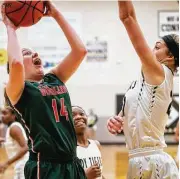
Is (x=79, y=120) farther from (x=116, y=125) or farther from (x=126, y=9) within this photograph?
(x=126, y=9)

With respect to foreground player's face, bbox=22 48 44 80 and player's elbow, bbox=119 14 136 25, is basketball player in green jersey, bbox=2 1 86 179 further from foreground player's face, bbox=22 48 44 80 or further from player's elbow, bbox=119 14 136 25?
player's elbow, bbox=119 14 136 25

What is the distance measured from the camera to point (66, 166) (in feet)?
9.25

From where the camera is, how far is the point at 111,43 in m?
16.1

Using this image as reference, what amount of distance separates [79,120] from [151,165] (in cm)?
117

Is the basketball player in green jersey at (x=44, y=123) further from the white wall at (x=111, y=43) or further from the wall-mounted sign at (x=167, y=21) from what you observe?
the wall-mounted sign at (x=167, y=21)

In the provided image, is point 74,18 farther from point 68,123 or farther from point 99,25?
point 68,123

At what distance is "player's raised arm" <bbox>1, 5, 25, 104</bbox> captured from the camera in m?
2.64

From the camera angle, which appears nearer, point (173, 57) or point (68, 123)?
point (68, 123)

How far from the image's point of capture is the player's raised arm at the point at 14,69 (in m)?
2.64

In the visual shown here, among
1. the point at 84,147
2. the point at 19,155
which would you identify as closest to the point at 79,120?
the point at 84,147

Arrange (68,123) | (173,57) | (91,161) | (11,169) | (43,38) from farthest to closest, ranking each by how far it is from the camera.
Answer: (43,38) < (11,169) < (91,161) < (173,57) < (68,123)

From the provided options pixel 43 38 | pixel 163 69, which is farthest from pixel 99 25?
pixel 163 69

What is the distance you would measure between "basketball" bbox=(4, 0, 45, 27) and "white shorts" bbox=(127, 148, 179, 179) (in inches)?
45.2

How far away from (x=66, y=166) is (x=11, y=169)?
797 centimetres
